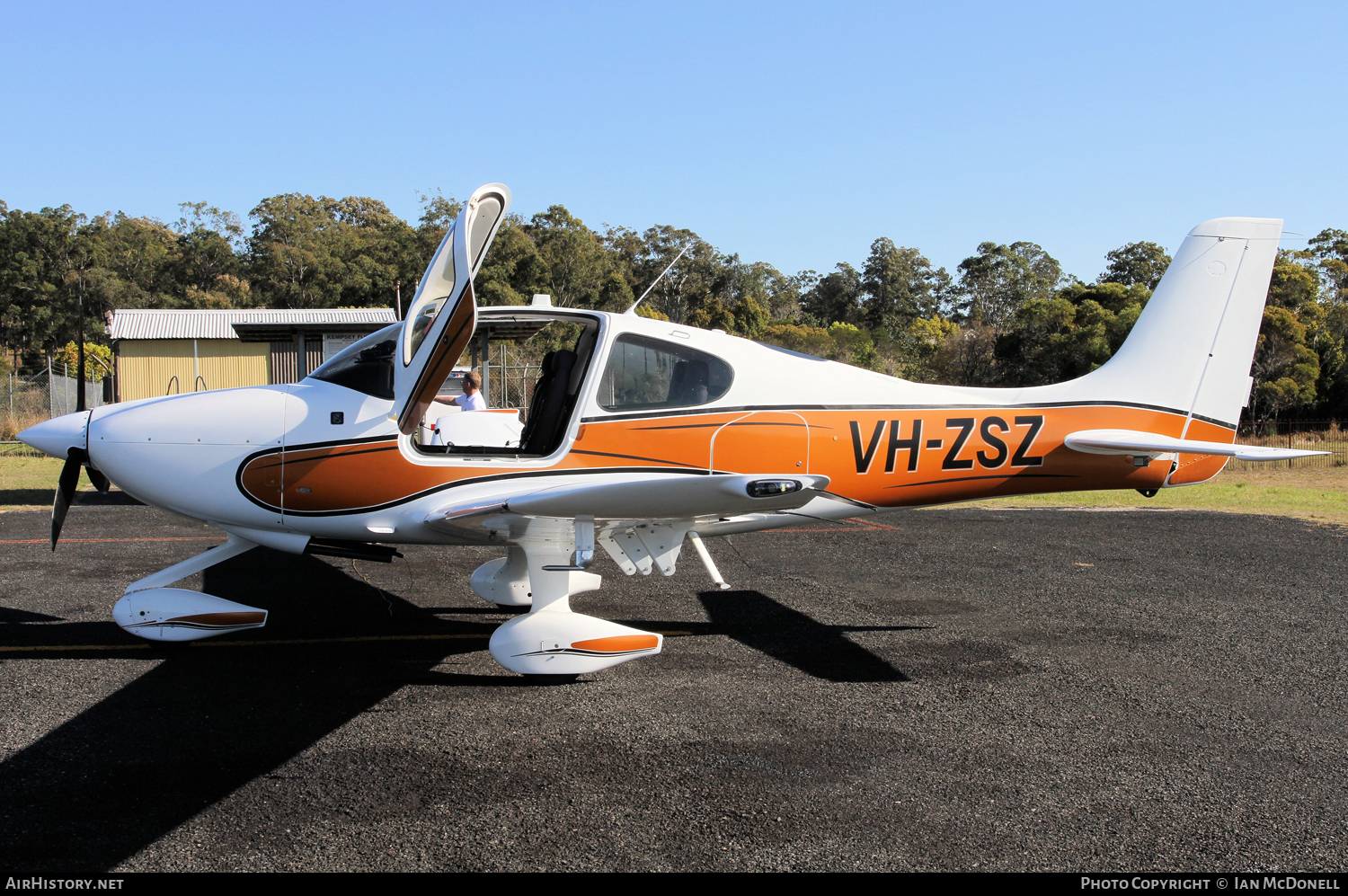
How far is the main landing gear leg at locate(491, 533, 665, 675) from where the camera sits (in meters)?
4.76

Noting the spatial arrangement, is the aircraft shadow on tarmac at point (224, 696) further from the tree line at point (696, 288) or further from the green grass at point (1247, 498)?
the tree line at point (696, 288)

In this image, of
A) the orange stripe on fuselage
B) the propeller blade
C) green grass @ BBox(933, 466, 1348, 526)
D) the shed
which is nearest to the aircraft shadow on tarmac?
the propeller blade

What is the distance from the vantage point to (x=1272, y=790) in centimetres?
373

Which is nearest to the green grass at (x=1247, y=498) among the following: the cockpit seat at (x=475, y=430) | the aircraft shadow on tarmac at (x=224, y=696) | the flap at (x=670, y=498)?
the aircraft shadow on tarmac at (x=224, y=696)

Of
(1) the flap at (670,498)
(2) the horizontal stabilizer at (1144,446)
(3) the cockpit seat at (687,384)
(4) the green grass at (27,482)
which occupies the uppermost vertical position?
(3) the cockpit seat at (687,384)

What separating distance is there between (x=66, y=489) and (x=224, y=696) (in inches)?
79.6

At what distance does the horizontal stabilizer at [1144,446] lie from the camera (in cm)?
561

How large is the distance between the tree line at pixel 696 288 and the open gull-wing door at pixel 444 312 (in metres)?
24.5

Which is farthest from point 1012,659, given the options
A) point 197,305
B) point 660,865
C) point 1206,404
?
point 197,305

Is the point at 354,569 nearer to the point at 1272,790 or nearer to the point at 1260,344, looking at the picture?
the point at 1272,790

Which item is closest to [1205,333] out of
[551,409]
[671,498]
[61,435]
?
[671,498]

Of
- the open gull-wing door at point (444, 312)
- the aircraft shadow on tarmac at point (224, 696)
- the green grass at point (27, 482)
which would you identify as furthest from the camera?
the green grass at point (27, 482)

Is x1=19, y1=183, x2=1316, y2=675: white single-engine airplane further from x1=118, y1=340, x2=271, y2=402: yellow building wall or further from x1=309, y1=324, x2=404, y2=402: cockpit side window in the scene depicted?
x1=118, y1=340, x2=271, y2=402: yellow building wall

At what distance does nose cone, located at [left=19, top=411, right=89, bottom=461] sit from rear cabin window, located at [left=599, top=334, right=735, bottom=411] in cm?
329
